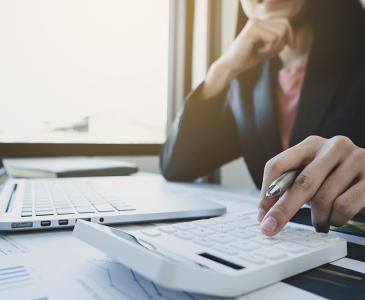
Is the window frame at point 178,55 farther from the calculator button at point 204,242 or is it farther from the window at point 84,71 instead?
the calculator button at point 204,242

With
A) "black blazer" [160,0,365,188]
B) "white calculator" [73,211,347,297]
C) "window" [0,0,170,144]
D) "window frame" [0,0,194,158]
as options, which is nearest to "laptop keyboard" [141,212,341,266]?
"white calculator" [73,211,347,297]

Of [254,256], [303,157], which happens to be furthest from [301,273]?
[303,157]

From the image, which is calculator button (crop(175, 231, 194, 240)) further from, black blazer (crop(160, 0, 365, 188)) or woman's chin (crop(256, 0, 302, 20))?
woman's chin (crop(256, 0, 302, 20))

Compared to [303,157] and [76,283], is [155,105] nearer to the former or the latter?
[303,157]

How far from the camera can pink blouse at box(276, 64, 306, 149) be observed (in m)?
0.90

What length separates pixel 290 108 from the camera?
0.92 m

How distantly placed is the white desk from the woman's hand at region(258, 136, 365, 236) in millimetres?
100

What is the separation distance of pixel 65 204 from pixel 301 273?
348 millimetres

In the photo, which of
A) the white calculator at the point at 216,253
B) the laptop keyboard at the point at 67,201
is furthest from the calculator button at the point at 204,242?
the laptop keyboard at the point at 67,201

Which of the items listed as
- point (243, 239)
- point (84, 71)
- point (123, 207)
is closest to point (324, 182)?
point (243, 239)

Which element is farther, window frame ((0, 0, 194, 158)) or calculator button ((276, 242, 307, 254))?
window frame ((0, 0, 194, 158))

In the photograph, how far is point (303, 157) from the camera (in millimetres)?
469

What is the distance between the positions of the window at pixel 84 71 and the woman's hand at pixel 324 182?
0.87 metres

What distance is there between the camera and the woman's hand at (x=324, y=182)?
0.43 metres
